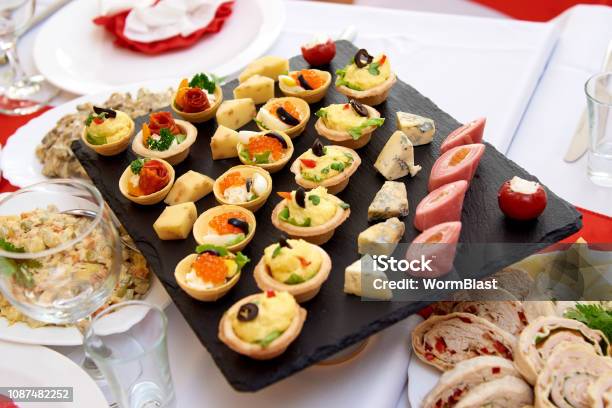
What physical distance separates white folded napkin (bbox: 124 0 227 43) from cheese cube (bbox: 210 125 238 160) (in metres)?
1.09

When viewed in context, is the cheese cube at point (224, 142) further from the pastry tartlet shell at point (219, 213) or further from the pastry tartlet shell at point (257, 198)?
the pastry tartlet shell at point (219, 213)

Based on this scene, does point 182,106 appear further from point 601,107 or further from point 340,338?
point 601,107

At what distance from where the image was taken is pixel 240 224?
2.07m

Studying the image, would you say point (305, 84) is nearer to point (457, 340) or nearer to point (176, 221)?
point (176, 221)

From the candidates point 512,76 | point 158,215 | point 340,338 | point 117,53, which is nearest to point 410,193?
point 340,338

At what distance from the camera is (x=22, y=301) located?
5.60 feet

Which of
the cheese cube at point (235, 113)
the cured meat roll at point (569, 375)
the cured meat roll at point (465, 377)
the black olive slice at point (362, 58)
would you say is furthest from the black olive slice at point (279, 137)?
the cured meat roll at point (569, 375)

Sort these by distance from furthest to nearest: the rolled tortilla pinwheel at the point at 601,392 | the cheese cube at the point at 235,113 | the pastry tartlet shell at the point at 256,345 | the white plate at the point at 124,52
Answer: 1. the white plate at the point at 124,52
2. the cheese cube at the point at 235,113
3. the pastry tartlet shell at the point at 256,345
4. the rolled tortilla pinwheel at the point at 601,392

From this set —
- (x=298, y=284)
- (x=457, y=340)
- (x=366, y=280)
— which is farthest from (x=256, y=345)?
(x=457, y=340)

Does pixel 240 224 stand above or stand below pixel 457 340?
above

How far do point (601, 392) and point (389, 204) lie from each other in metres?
0.82

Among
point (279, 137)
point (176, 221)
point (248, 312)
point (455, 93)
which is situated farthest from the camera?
point (455, 93)

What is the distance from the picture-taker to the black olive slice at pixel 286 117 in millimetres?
2516

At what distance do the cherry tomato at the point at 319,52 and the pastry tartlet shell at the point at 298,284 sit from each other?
1.21 meters
